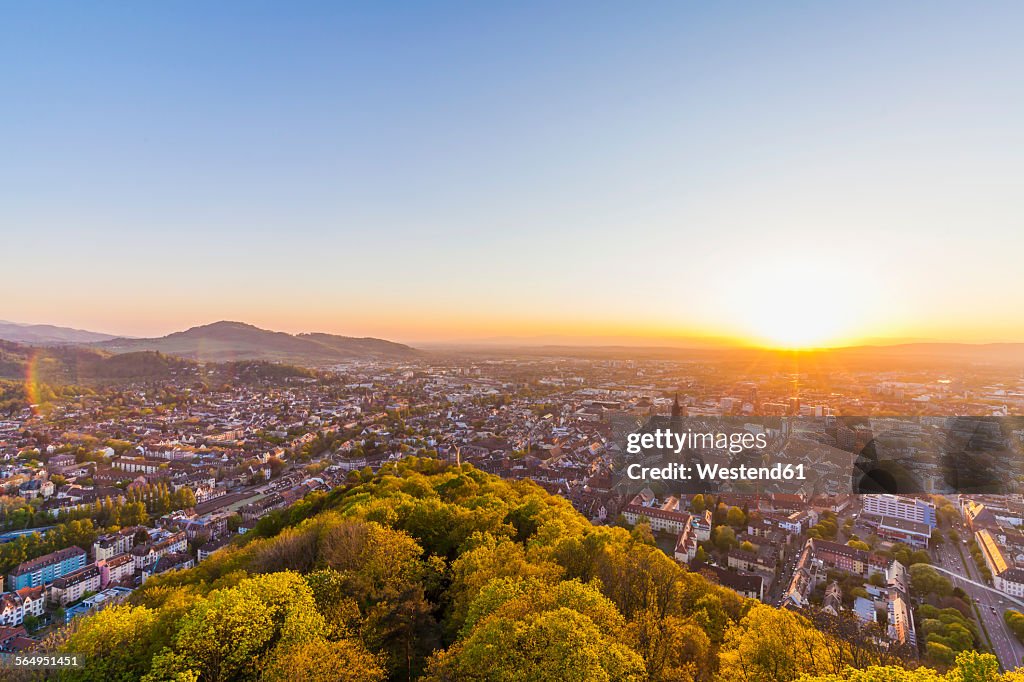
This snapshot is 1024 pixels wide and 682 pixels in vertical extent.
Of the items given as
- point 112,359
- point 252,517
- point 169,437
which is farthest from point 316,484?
point 112,359

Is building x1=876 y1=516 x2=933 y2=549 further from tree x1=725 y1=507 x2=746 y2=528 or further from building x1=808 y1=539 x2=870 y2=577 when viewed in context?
tree x1=725 y1=507 x2=746 y2=528

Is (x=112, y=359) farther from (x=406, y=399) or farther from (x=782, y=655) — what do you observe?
(x=782, y=655)

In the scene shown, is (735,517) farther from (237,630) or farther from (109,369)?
(109,369)

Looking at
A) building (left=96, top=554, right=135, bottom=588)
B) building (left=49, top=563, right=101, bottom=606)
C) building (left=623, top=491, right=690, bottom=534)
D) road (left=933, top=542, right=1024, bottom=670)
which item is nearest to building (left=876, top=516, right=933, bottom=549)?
road (left=933, top=542, right=1024, bottom=670)

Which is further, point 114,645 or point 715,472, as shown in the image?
point 715,472

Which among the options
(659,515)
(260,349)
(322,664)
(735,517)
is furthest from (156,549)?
(260,349)

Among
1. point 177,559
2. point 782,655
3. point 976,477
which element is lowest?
point 177,559
